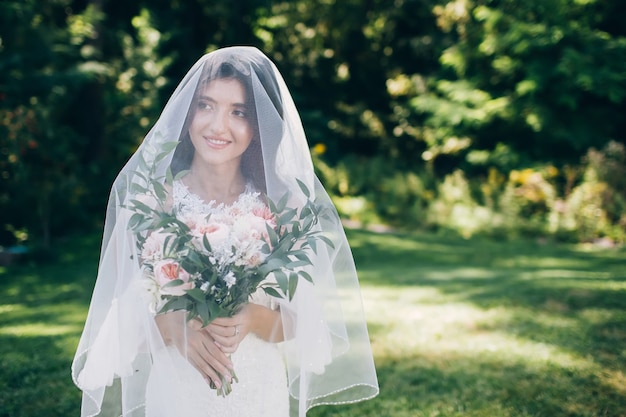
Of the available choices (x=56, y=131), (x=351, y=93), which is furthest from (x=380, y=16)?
(x=56, y=131)

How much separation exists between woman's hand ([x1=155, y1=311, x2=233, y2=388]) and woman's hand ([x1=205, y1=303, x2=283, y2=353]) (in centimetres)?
3

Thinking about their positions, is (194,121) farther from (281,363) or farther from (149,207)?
(281,363)

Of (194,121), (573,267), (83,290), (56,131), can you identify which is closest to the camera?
(194,121)

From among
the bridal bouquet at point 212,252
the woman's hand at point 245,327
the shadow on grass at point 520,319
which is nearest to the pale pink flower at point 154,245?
the bridal bouquet at point 212,252

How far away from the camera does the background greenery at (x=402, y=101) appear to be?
371 inches

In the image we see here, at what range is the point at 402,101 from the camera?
19.0m

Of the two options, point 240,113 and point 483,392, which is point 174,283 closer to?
point 240,113

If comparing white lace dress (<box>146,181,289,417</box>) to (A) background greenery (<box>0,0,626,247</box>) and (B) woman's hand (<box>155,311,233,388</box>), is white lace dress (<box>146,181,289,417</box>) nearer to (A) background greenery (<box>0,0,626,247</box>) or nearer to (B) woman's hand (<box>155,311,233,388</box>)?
(B) woman's hand (<box>155,311,233,388</box>)

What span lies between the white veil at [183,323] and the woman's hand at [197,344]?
0.06 meters

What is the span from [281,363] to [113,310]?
0.73 m

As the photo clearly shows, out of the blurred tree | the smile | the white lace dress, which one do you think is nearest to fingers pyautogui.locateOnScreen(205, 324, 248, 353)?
the white lace dress

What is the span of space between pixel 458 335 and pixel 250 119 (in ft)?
12.7

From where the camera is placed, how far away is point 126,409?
7.29ft

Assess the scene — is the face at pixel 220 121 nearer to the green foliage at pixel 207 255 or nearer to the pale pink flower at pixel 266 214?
the green foliage at pixel 207 255
